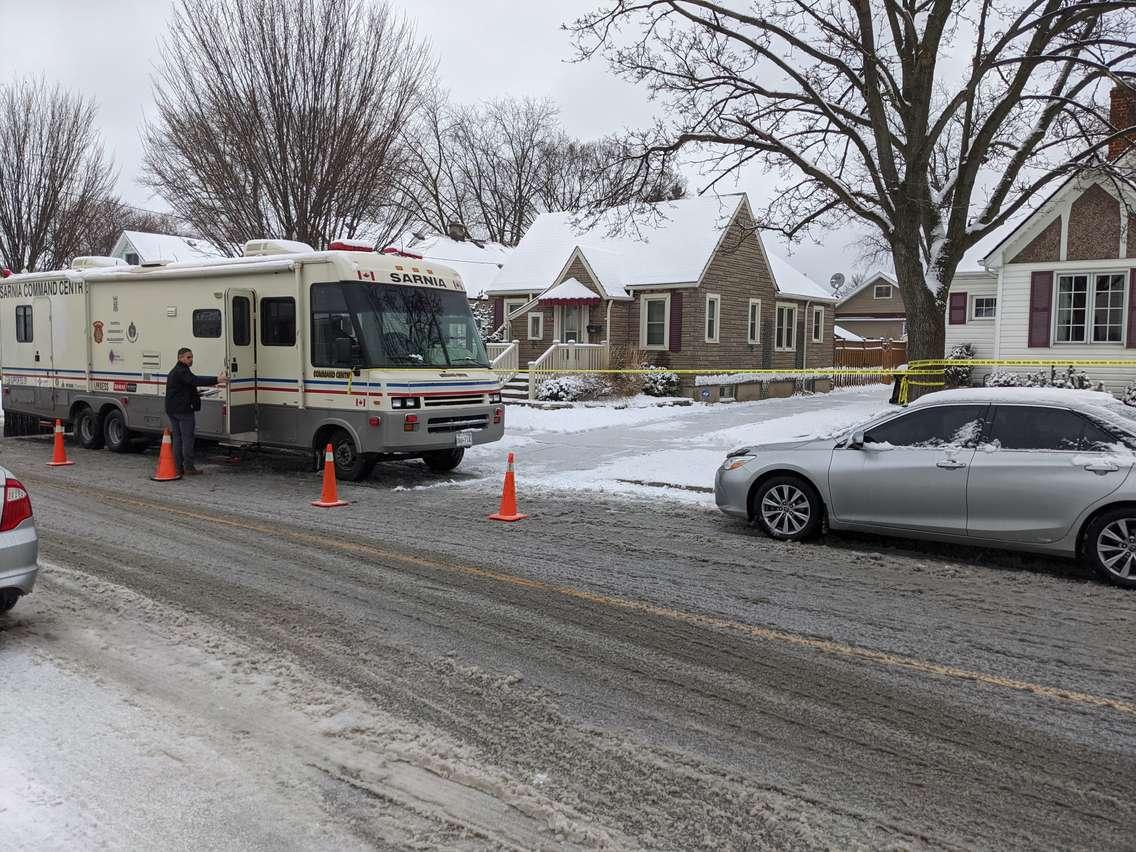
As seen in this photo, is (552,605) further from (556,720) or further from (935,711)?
(935,711)

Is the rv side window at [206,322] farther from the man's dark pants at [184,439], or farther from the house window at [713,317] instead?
→ the house window at [713,317]

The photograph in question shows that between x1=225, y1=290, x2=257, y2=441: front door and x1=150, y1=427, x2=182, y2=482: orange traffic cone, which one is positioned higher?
x1=225, y1=290, x2=257, y2=441: front door

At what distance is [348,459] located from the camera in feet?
40.3

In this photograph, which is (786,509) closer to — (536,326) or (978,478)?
(978,478)

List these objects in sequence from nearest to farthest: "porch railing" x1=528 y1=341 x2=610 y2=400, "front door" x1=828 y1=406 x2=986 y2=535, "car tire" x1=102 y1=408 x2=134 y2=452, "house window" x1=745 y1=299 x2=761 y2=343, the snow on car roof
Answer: the snow on car roof
"front door" x1=828 y1=406 x2=986 y2=535
"car tire" x1=102 y1=408 x2=134 y2=452
"porch railing" x1=528 y1=341 x2=610 y2=400
"house window" x1=745 y1=299 x2=761 y2=343

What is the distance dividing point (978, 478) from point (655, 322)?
2086cm

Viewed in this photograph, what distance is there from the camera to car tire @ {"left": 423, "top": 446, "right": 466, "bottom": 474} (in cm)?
1324

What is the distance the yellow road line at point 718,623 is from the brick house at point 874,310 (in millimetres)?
59334

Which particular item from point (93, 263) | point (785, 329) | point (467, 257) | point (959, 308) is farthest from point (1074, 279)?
point (467, 257)

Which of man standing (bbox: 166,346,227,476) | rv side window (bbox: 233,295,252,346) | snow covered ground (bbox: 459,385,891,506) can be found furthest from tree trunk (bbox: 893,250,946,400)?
man standing (bbox: 166,346,227,476)

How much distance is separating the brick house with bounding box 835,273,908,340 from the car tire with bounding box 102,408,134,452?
5555cm

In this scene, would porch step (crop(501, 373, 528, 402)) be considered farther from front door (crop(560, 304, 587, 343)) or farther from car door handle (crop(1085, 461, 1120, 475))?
car door handle (crop(1085, 461, 1120, 475))

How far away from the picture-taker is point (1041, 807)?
376 cm

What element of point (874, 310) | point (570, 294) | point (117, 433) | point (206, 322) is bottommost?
point (117, 433)
